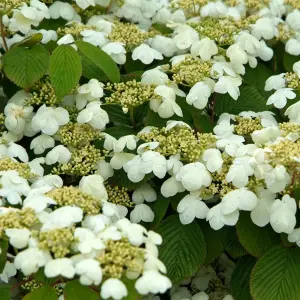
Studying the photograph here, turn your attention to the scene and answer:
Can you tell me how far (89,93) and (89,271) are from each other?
78 centimetres

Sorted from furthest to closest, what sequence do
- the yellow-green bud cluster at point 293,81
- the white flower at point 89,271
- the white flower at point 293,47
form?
the white flower at point 293,47, the yellow-green bud cluster at point 293,81, the white flower at point 89,271

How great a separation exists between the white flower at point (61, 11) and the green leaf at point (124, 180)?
2.23 ft

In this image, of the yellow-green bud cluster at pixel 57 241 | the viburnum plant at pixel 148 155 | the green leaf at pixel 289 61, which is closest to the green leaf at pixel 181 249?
the viburnum plant at pixel 148 155

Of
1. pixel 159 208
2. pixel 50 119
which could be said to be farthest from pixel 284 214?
pixel 50 119

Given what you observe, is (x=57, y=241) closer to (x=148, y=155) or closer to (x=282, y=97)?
(x=148, y=155)

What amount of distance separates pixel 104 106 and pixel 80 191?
53 cm

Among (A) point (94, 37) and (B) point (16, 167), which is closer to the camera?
(B) point (16, 167)

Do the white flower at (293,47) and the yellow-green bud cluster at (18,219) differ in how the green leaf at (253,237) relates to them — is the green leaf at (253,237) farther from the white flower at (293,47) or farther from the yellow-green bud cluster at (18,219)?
the white flower at (293,47)

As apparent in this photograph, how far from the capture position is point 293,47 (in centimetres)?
227

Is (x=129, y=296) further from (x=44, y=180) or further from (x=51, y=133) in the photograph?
(x=51, y=133)

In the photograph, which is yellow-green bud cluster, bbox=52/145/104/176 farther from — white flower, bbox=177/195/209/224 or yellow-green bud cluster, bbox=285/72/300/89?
yellow-green bud cluster, bbox=285/72/300/89

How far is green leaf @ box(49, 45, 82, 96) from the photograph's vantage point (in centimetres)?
183

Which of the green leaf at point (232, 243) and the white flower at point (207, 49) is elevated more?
the white flower at point (207, 49)

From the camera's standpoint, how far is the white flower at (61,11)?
2.29 meters
